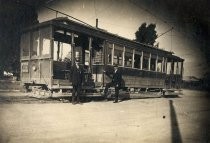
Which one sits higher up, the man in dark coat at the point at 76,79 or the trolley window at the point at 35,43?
the trolley window at the point at 35,43

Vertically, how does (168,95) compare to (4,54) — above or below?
below

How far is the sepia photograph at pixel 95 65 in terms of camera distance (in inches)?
168

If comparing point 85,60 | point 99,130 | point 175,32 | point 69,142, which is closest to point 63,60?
point 85,60

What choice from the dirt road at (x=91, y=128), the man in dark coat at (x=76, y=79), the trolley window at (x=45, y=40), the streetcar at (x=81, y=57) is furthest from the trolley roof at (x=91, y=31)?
the dirt road at (x=91, y=128)

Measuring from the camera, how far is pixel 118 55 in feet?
31.0

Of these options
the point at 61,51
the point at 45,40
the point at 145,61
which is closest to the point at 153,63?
the point at 145,61

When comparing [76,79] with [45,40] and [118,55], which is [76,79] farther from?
[118,55]

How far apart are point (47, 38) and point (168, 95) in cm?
794

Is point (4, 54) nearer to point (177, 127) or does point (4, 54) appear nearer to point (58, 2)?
point (58, 2)

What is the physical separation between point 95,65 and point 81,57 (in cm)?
59

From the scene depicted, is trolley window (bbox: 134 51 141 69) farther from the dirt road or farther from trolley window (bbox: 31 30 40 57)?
the dirt road

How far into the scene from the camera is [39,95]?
7852 millimetres

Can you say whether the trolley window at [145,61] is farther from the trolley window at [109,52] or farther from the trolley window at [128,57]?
the trolley window at [109,52]

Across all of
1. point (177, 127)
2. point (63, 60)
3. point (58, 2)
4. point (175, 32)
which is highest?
point (58, 2)
